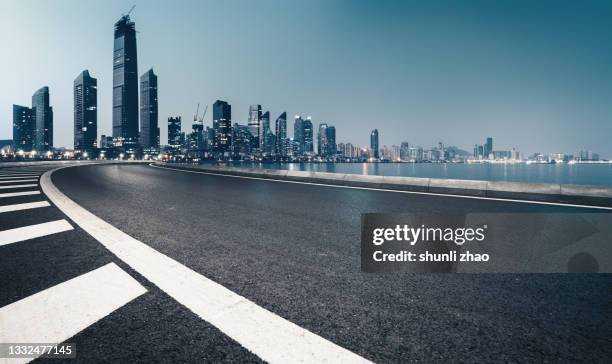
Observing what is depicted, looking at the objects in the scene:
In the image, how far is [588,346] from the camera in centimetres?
193

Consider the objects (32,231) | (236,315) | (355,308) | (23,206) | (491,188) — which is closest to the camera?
(236,315)

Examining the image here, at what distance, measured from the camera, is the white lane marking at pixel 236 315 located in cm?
185

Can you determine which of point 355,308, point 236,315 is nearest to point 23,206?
point 236,315

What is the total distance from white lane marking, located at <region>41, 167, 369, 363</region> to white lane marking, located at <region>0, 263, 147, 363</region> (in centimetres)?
28

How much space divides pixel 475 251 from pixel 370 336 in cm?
269

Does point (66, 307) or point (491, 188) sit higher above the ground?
point (491, 188)

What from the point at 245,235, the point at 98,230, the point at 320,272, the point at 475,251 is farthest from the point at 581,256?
the point at 98,230

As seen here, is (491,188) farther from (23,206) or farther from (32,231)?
(23,206)

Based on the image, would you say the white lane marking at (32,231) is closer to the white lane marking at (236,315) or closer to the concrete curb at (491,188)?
the white lane marking at (236,315)

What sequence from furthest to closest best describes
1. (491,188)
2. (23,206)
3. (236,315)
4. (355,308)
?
(491,188) → (23,206) → (355,308) → (236,315)

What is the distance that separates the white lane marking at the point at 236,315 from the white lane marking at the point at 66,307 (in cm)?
28

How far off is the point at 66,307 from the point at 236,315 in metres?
1.31

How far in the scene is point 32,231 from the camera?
490 centimetres

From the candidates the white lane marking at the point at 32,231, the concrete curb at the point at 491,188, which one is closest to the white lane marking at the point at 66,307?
the white lane marking at the point at 32,231
